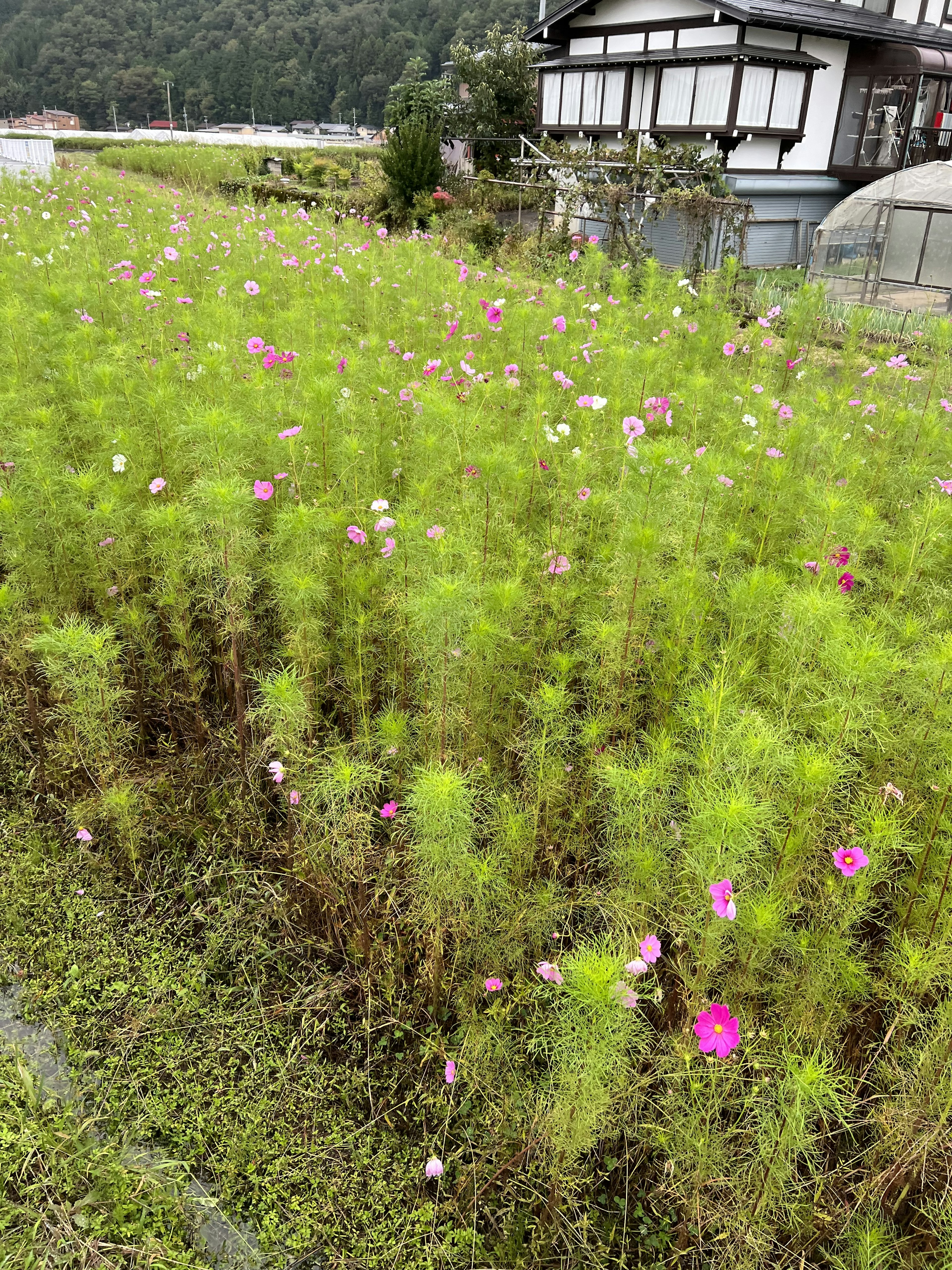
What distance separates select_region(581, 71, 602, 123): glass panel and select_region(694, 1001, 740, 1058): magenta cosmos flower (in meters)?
19.0

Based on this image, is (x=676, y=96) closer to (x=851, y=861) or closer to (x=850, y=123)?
(x=850, y=123)

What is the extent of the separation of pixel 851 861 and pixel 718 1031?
47 centimetres

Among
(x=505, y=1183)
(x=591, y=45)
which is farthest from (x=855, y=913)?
(x=591, y=45)

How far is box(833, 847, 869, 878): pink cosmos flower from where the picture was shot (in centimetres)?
176

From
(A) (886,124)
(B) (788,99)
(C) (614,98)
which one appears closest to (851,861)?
(B) (788,99)

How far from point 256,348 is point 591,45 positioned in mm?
17463

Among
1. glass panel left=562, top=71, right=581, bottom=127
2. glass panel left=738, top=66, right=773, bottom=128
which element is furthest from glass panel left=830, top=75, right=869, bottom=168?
glass panel left=562, top=71, right=581, bottom=127

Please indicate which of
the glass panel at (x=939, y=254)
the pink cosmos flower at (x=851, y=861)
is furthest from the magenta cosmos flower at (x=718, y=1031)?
the glass panel at (x=939, y=254)

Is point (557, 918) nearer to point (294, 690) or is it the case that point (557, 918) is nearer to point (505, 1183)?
point (505, 1183)

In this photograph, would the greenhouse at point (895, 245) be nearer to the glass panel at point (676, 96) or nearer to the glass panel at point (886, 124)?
the glass panel at point (676, 96)

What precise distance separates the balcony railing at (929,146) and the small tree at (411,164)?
30.3ft

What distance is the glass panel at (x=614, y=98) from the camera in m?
16.1

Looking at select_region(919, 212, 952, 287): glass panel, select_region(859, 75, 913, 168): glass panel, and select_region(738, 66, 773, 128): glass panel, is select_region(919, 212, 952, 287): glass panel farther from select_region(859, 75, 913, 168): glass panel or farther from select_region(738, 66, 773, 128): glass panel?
select_region(859, 75, 913, 168): glass panel

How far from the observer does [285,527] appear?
2643mm
